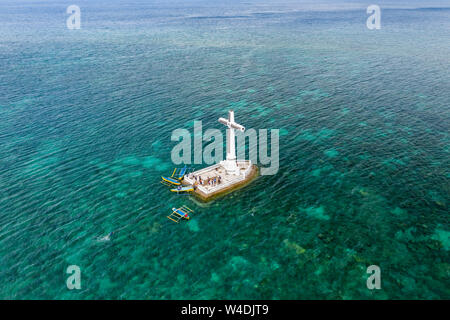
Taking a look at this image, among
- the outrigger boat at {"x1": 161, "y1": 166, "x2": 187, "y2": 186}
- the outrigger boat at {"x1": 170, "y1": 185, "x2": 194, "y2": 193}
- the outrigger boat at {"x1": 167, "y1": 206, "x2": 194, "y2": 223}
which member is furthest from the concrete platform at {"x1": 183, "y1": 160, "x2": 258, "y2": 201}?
the outrigger boat at {"x1": 167, "y1": 206, "x2": 194, "y2": 223}

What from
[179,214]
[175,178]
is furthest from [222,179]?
[179,214]

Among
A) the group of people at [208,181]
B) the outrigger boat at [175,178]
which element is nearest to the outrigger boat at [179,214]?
the group of people at [208,181]

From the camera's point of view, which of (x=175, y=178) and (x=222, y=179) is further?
(x=175, y=178)

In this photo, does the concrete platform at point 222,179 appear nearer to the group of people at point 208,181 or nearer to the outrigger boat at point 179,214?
the group of people at point 208,181

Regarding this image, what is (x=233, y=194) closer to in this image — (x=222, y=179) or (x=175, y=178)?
(x=222, y=179)

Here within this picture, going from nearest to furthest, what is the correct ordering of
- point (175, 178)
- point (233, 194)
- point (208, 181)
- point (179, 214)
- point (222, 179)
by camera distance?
point (179, 214) < point (233, 194) < point (208, 181) < point (222, 179) < point (175, 178)

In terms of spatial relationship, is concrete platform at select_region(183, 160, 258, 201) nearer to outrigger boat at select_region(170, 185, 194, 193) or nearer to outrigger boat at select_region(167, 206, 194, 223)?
outrigger boat at select_region(170, 185, 194, 193)
